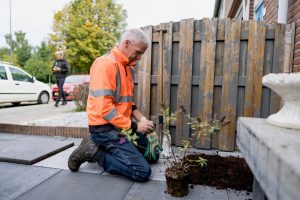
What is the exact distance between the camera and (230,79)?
3.42 m

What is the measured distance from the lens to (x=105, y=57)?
2621 mm

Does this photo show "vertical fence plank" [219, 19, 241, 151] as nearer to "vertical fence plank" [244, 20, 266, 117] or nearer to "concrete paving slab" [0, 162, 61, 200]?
"vertical fence plank" [244, 20, 266, 117]

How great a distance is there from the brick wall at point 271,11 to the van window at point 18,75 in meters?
8.92

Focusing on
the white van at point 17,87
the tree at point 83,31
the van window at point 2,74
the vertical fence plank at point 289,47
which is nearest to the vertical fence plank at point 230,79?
the vertical fence plank at point 289,47

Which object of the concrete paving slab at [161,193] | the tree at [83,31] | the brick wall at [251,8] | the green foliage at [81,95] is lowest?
the concrete paving slab at [161,193]

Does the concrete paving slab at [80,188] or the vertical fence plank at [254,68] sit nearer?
the concrete paving slab at [80,188]

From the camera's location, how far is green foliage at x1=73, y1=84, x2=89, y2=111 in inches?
290

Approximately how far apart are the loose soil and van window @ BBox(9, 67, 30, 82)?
8.94m

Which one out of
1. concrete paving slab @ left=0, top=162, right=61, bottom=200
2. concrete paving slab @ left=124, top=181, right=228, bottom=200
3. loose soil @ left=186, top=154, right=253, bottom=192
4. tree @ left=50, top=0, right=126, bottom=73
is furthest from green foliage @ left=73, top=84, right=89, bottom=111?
tree @ left=50, top=0, right=126, bottom=73

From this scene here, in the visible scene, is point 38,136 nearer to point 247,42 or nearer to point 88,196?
point 88,196

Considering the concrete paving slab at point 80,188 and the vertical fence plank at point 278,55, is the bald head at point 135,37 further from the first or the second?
the vertical fence plank at point 278,55

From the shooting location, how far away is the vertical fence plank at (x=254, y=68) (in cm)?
327

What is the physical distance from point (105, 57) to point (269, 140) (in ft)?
6.25

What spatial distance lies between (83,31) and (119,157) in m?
21.6
